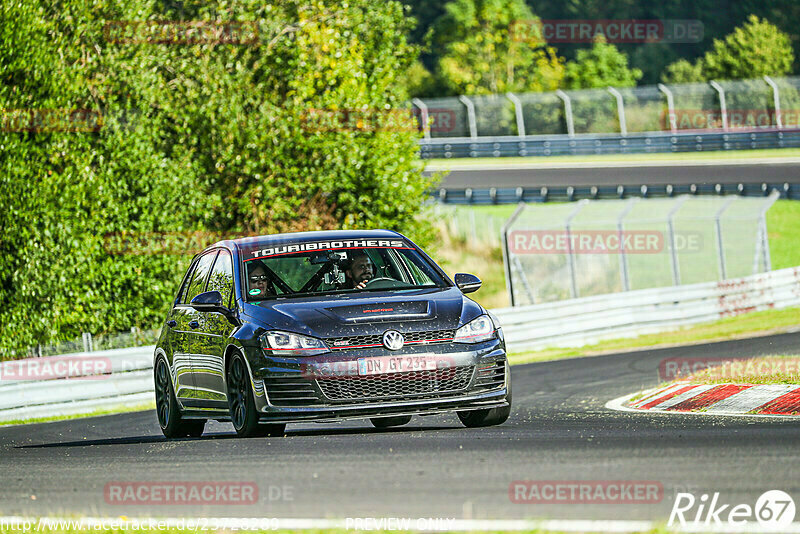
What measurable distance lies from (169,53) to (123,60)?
197 centimetres

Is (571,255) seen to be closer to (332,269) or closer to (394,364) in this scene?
(332,269)

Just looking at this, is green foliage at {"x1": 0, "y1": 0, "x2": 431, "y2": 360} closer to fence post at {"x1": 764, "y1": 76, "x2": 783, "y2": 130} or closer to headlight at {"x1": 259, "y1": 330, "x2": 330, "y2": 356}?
headlight at {"x1": 259, "y1": 330, "x2": 330, "y2": 356}

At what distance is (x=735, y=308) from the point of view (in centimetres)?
2478

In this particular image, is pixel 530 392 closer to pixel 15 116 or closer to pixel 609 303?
pixel 609 303

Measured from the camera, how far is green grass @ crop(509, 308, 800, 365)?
71.1 feet

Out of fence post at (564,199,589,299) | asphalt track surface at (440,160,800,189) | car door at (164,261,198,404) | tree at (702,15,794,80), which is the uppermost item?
car door at (164,261,198,404)

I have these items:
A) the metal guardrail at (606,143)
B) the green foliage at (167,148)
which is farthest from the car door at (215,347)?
the metal guardrail at (606,143)

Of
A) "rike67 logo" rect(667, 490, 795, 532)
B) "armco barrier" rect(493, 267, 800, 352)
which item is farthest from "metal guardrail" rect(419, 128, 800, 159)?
"rike67 logo" rect(667, 490, 795, 532)

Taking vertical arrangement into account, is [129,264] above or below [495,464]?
below

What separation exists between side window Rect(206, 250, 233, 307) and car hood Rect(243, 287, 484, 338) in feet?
1.78

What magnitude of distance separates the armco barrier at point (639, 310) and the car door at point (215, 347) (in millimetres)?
10810

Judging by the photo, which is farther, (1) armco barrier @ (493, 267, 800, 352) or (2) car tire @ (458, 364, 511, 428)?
(1) armco barrier @ (493, 267, 800, 352)

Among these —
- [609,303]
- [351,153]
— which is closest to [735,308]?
[609,303]

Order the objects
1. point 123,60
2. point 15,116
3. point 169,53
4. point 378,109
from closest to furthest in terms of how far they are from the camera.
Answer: point 15,116, point 123,60, point 169,53, point 378,109
